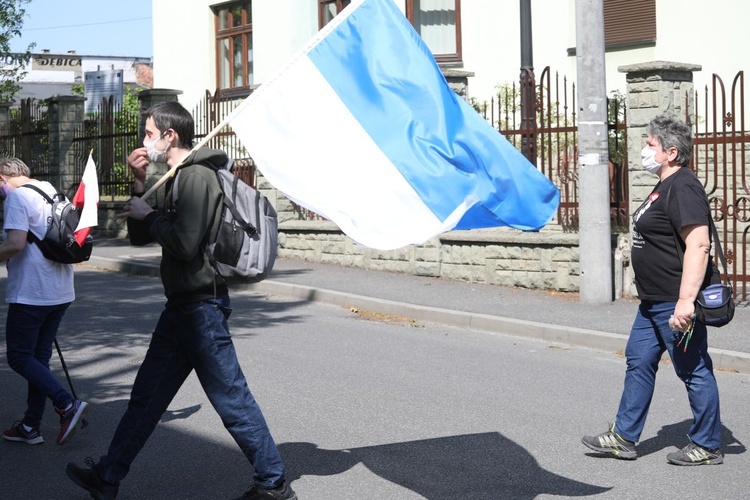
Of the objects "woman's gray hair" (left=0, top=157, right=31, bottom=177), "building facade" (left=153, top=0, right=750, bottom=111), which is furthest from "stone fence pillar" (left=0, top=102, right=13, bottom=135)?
"woman's gray hair" (left=0, top=157, right=31, bottom=177)

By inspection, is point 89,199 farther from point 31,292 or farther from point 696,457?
point 696,457

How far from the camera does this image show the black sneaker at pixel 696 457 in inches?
229

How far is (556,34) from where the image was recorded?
18766 millimetres

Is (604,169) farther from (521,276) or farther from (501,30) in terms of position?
(501,30)

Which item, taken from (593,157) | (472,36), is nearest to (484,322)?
(593,157)

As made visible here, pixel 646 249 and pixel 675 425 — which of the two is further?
pixel 675 425

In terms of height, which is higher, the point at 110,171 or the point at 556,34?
the point at 556,34

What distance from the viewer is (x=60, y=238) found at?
614 centimetres

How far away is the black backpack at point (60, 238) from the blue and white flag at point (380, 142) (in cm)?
178

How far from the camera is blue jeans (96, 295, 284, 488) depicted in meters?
4.89

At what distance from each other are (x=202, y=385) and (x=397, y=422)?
2.08m

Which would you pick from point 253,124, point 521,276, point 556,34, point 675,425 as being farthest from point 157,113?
point 556,34

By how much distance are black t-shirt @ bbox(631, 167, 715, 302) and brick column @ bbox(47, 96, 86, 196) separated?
1926 centimetres

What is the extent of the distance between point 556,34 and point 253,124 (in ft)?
48.5
